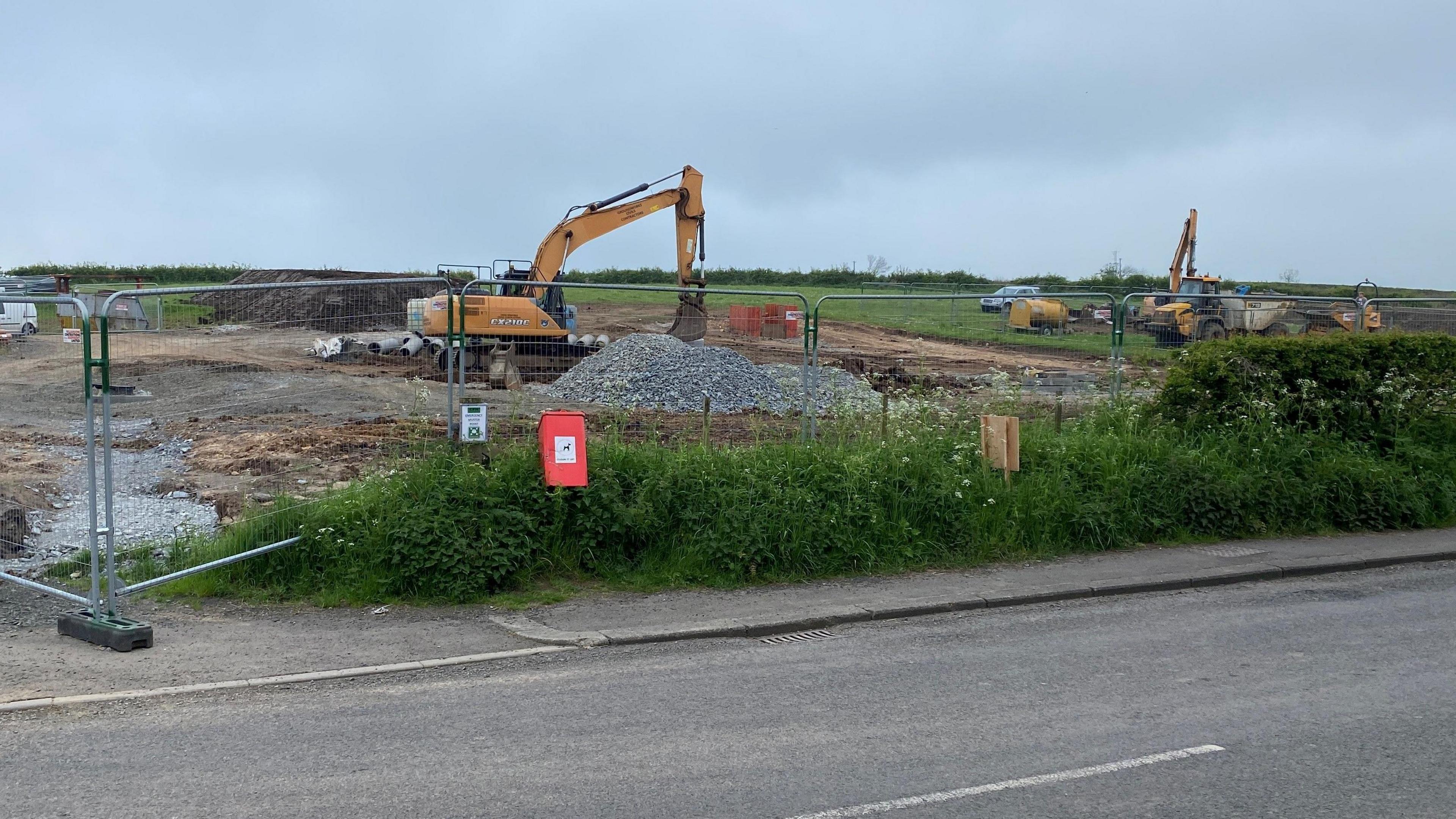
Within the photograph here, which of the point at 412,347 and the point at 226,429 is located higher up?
the point at 412,347

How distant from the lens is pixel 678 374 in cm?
1747

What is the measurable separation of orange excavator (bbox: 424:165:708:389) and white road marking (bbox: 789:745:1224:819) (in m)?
8.30

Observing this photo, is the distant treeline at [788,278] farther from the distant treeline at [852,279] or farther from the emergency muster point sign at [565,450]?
the emergency muster point sign at [565,450]

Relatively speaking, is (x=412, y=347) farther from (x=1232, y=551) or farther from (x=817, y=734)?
(x=817, y=734)

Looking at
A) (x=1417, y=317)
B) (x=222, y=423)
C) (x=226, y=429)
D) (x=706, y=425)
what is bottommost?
(x=226, y=429)

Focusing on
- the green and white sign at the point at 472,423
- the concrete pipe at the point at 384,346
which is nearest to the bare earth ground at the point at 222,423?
the green and white sign at the point at 472,423

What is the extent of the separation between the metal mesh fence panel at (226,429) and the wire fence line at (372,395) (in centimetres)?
4

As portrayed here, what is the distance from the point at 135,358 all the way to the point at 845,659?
5.40 metres

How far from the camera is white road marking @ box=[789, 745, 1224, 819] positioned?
4.83 meters

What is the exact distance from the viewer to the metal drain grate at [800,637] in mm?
7852

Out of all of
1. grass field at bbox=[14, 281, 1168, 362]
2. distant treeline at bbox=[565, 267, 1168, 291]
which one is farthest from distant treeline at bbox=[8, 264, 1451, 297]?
grass field at bbox=[14, 281, 1168, 362]

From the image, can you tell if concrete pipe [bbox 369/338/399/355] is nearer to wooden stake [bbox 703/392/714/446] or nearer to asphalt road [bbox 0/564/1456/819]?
wooden stake [bbox 703/392/714/446]

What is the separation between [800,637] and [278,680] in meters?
3.43

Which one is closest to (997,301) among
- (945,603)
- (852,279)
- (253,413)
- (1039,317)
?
(1039,317)
